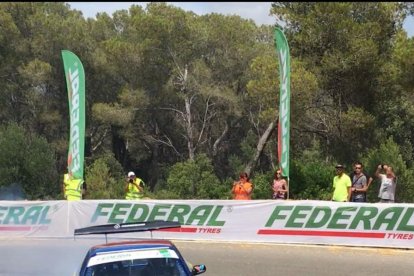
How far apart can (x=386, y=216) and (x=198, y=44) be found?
30448mm

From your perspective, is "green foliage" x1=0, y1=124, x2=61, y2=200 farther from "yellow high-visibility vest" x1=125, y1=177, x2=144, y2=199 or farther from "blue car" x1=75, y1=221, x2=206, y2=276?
"blue car" x1=75, y1=221, x2=206, y2=276

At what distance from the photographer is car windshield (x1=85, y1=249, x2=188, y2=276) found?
675 centimetres

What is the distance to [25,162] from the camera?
35562 mm

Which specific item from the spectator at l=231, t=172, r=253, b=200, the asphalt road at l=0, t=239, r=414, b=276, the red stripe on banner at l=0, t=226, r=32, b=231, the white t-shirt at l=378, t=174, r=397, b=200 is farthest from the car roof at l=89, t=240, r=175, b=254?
the red stripe on banner at l=0, t=226, r=32, b=231

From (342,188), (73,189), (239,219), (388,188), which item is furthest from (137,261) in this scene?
(73,189)

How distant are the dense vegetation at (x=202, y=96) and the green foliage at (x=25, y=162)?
75mm

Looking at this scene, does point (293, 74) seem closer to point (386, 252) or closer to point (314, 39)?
point (314, 39)

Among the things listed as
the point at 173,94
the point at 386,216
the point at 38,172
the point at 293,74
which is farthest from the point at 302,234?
the point at 173,94

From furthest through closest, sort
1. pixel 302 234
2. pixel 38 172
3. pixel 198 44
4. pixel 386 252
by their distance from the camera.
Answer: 1. pixel 198 44
2. pixel 38 172
3. pixel 302 234
4. pixel 386 252

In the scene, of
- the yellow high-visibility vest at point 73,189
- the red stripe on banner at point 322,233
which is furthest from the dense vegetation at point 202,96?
the yellow high-visibility vest at point 73,189

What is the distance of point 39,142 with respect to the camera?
36750 mm

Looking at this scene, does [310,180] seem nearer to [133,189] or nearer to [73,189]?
[133,189]

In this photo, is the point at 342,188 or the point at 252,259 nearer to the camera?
the point at 252,259

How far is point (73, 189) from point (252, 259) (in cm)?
703
